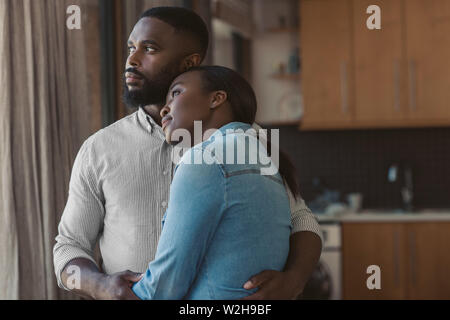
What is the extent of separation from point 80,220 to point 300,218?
53 centimetres

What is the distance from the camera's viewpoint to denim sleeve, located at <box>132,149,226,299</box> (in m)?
0.93

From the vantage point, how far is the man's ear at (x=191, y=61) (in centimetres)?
138

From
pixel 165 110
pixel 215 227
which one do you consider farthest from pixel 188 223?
pixel 165 110

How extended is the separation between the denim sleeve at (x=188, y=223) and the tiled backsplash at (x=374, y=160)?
355cm

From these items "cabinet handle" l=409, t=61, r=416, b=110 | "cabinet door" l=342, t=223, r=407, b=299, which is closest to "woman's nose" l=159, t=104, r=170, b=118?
"cabinet door" l=342, t=223, r=407, b=299

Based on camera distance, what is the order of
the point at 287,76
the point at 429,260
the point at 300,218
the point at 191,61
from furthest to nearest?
the point at 287,76
the point at 429,260
the point at 191,61
the point at 300,218

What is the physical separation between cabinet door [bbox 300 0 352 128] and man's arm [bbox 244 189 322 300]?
295 cm

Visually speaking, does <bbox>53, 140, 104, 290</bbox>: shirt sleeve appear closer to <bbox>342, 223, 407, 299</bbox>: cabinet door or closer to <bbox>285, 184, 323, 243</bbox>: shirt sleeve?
<bbox>285, 184, 323, 243</bbox>: shirt sleeve

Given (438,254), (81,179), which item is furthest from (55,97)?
(438,254)

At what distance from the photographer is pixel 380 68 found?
13.4 ft

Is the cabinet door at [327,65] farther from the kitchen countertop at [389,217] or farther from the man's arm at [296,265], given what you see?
the man's arm at [296,265]

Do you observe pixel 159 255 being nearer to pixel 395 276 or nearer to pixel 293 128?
pixel 395 276

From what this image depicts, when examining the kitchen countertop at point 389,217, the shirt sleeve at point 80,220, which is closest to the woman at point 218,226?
the shirt sleeve at point 80,220

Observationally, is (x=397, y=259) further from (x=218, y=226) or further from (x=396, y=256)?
(x=218, y=226)
